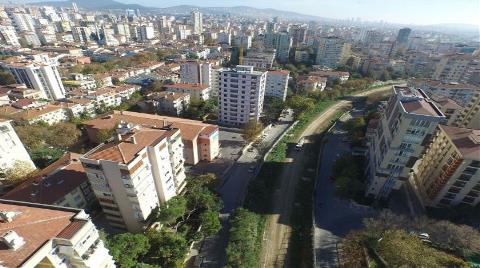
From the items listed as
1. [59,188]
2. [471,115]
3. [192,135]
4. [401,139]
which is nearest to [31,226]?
[59,188]

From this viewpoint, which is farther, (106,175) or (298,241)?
(298,241)

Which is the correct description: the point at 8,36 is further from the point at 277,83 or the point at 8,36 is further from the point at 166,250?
the point at 166,250

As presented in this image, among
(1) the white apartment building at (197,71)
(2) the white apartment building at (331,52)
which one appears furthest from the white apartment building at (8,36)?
(2) the white apartment building at (331,52)

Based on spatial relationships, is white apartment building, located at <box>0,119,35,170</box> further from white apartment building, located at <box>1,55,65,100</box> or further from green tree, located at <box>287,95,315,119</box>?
green tree, located at <box>287,95,315,119</box>

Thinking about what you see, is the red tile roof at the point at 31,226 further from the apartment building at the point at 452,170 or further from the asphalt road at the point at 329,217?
the apartment building at the point at 452,170

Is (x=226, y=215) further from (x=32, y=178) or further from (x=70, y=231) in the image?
(x=32, y=178)

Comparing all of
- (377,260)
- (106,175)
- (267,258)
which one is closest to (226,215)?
(267,258)
